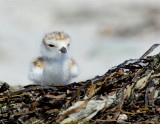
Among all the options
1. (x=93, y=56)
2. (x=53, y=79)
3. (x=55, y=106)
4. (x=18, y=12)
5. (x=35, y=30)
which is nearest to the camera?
(x=55, y=106)

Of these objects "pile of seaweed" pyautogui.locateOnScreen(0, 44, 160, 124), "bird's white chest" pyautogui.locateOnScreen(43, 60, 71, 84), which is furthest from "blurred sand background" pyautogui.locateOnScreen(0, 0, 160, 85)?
"pile of seaweed" pyautogui.locateOnScreen(0, 44, 160, 124)

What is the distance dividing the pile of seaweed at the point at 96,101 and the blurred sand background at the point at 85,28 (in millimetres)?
4550

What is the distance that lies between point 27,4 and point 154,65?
10.2 meters

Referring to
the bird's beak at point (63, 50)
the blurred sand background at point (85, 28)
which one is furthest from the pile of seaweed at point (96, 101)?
the blurred sand background at point (85, 28)

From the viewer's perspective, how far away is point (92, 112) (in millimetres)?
3213

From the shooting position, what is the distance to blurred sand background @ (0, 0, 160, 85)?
9.60 metres

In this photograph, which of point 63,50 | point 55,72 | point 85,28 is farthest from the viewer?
point 85,28

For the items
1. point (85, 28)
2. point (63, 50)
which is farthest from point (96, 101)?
point (85, 28)

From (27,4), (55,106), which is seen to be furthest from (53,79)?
(27,4)

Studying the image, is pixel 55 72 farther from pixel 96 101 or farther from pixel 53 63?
pixel 96 101

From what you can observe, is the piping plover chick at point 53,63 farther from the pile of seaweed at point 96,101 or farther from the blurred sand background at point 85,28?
the blurred sand background at point 85,28

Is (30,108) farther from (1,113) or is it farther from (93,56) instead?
(93,56)

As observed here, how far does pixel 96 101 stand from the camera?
3.30 metres

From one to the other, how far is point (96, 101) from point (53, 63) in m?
1.45
